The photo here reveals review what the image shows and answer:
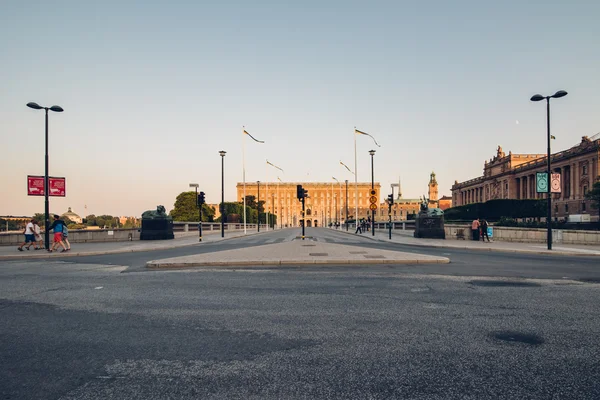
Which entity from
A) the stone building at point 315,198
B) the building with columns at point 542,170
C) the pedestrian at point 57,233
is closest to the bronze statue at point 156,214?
the pedestrian at point 57,233

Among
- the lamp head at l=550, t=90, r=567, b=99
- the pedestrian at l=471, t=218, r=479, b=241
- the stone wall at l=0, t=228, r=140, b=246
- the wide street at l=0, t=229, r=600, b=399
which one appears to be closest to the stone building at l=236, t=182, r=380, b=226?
the stone wall at l=0, t=228, r=140, b=246

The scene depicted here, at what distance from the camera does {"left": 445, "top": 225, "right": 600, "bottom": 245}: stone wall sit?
2433cm

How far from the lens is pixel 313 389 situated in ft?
11.8

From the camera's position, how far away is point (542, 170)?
285 ft

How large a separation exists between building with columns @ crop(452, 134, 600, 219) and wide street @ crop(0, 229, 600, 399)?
3004 inches

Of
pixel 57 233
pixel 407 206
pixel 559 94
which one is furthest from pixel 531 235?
pixel 407 206

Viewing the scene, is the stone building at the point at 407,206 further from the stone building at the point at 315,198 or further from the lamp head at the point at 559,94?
the lamp head at the point at 559,94

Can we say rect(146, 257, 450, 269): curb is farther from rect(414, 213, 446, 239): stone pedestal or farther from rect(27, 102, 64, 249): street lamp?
rect(414, 213, 446, 239): stone pedestal

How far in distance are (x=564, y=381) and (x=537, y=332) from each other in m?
1.79

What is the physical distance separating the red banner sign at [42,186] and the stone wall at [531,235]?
28.1 m

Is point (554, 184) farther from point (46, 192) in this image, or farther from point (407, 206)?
point (407, 206)

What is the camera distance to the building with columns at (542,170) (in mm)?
73188

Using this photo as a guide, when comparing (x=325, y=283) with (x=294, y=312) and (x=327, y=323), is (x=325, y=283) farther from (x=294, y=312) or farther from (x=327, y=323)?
(x=327, y=323)

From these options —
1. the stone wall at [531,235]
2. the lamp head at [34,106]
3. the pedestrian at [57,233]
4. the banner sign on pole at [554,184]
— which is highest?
the lamp head at [34,106]
